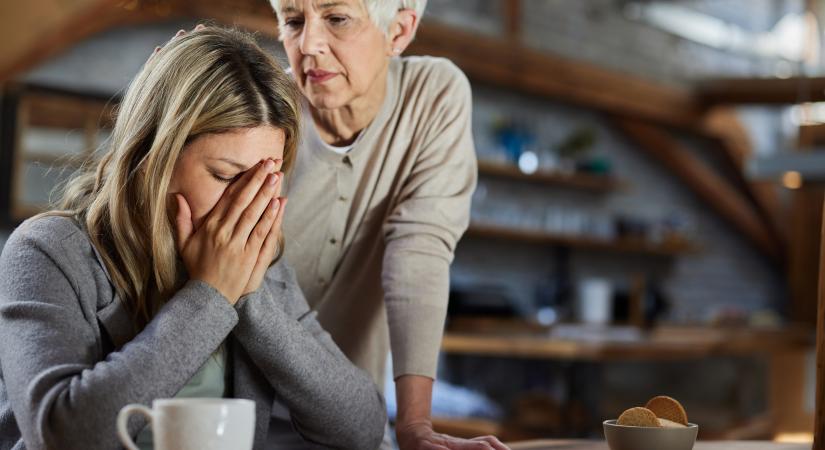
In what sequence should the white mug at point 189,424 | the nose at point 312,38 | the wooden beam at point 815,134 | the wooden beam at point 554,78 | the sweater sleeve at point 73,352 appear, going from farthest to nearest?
the wooden beam at point 815,134
the wooden beam at point 554,78
the nose at point 312,38
the sweater sleeve at point 73,352
the white mug at point 189,424

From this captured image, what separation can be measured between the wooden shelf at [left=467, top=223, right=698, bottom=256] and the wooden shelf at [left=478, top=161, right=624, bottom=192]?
391mm

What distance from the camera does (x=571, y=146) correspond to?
7871 millimetres

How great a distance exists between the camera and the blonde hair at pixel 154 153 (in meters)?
1.17

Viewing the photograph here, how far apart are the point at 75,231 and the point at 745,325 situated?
280 inches

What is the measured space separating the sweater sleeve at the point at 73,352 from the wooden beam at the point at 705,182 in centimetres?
781

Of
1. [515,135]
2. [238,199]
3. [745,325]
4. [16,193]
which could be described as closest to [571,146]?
[515,135]

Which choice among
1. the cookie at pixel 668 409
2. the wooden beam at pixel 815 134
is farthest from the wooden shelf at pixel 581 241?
the cookie at pixel 668 409

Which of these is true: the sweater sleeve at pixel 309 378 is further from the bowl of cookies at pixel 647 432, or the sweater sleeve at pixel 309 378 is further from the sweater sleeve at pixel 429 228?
the bowl of cookies at pixel 647 432

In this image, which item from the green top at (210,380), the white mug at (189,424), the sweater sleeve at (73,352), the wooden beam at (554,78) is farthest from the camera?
the wooden beam at (554,78)

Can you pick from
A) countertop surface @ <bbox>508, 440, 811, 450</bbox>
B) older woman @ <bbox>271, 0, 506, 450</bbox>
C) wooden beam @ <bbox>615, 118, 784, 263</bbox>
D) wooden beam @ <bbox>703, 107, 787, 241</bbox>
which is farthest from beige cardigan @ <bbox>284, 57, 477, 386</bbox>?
wooden beam @ <bbox>703, 107, 787, 241</bbox>

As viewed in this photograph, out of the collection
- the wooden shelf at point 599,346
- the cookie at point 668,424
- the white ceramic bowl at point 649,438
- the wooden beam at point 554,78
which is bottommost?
the wooden shelf at point 599,346

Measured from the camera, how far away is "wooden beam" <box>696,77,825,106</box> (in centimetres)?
834

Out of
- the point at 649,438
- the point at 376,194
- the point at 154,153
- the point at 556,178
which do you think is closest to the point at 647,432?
the point at 649,438

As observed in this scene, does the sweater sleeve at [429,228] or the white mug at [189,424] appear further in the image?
the sweater sleeve at [429,228]
